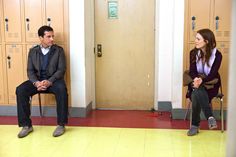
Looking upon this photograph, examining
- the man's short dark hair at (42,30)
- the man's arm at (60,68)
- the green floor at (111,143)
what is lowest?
the green floor at (111,143)

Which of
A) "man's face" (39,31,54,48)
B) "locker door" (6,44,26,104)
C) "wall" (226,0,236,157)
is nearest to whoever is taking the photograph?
"wall" (226,0,236,157)

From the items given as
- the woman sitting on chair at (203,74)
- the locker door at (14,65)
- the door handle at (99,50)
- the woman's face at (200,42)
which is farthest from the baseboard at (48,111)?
the woman's face at (200,42)

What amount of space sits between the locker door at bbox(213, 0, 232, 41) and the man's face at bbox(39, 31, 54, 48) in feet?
7.24

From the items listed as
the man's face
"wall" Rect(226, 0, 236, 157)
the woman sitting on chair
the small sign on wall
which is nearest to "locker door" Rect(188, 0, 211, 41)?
the woman sitting on chair

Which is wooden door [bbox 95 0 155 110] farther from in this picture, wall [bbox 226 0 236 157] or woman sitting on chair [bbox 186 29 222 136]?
wall [bbox 226 0 236 157]

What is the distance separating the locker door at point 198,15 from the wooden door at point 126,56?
0.80m

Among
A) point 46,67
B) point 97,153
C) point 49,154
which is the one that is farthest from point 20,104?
point 97,153

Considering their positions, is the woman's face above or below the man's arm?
above

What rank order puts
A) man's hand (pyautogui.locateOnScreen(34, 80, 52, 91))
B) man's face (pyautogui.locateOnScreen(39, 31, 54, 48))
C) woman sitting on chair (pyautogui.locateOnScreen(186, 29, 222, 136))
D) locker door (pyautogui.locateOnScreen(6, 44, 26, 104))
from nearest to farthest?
woman sitting on chair (pyautogui.locateOnScreen(186, 29, 222, 136)), man's hand (pyautogui.locateOnScreen(34, 80, 52, 91)), man's face (pyautogui.locateOnScreen(39, 31, 54, 48)), locker door (pyautogui.locateOnScreen(6, 44, 26, 104))

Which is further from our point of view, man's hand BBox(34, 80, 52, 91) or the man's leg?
man's hand BBox(34, 80, 52, 91)

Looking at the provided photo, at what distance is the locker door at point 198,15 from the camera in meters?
4.09

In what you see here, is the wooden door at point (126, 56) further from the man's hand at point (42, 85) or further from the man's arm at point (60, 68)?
the man's hand at point (42, 85)

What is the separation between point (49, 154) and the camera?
3.14 meters

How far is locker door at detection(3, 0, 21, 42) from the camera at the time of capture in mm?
4363
